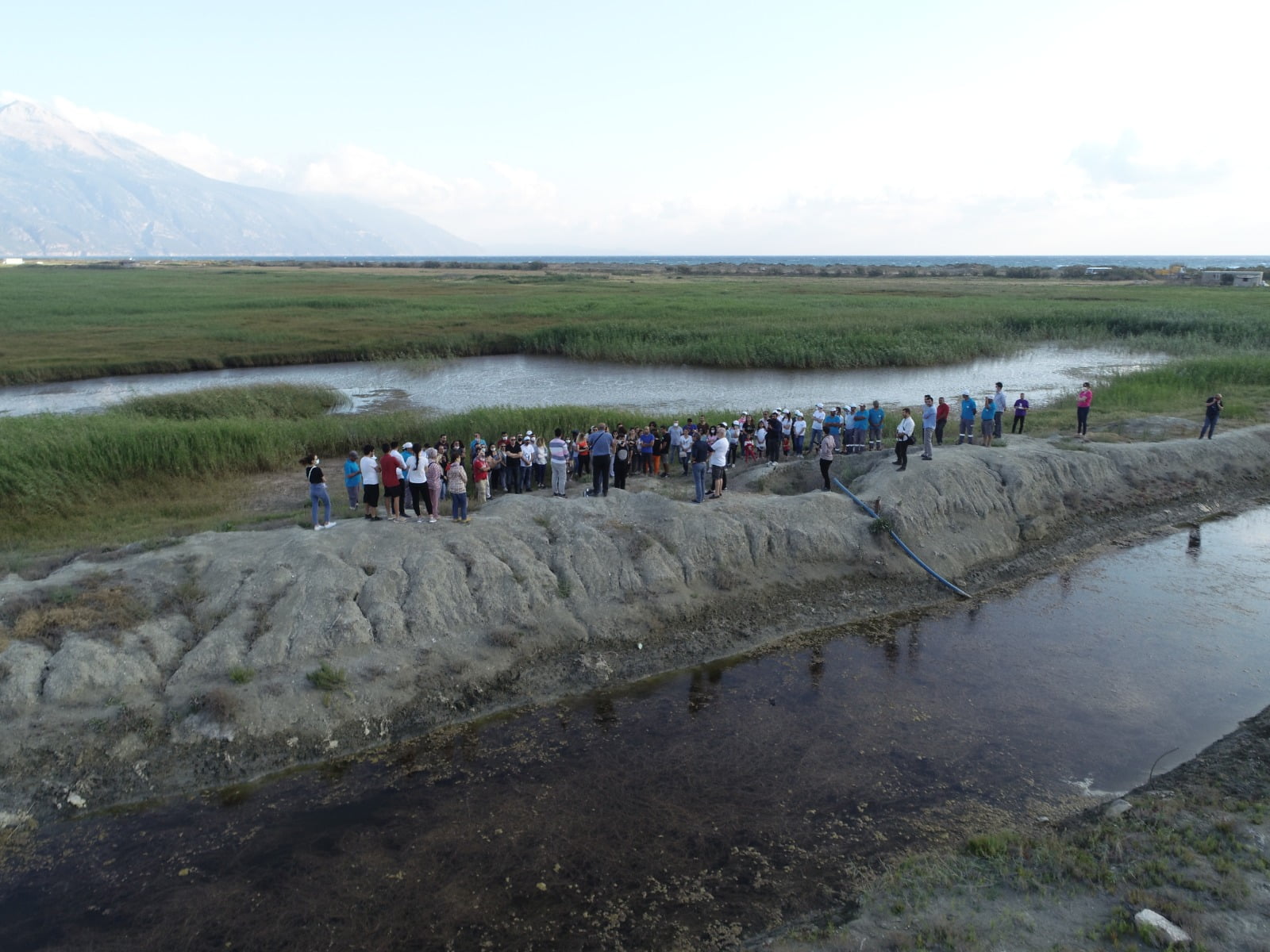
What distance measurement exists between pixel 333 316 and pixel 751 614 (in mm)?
52138

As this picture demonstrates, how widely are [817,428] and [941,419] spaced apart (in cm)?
346

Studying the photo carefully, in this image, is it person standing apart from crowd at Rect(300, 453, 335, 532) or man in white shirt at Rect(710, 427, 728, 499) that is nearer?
person standing apart from crowd at Rect(300, 453, 335, 532)

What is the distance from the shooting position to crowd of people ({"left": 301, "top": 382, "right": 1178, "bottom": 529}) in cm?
1598

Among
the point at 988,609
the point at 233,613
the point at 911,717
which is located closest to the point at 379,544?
the point at 233,613

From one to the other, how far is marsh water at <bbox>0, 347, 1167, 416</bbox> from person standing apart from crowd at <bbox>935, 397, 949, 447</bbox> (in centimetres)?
932

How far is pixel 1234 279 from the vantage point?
89.9 m

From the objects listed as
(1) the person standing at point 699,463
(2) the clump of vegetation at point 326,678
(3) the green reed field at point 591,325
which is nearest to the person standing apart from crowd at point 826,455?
(1) the person standing at point 699,463

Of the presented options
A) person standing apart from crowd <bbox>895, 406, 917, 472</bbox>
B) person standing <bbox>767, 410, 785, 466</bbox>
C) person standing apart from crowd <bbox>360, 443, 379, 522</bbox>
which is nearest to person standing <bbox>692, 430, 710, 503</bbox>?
person standing apart from crowd <bbox>895, 406, 917, 472</bbox>

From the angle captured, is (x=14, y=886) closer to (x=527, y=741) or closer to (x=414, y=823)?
A: (x=414, y=823)

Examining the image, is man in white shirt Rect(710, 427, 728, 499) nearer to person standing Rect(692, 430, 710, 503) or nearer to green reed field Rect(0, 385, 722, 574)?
person standing Rect(692, 430, 710, 503)

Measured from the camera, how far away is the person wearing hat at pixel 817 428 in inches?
875

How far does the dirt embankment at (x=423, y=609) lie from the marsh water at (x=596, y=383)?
1558 cm

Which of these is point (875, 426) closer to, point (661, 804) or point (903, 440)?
point (903, 440)

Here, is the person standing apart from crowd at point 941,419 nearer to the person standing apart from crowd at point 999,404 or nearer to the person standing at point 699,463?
the person standing apart from crowd at point 999,404
